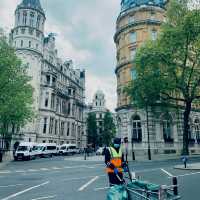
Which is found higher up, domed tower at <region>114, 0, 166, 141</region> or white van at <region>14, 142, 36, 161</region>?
domed tower at <region>114, 0, 166, 141</region>

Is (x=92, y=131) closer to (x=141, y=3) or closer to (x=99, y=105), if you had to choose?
(x=99, y=105)

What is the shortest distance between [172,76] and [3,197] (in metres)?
24.4

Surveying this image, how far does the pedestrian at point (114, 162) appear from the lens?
6.09 meters

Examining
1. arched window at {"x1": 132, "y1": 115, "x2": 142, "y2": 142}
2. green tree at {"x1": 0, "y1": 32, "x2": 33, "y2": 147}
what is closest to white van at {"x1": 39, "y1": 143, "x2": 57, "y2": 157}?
green tree at {"x1": 0, "y1": 32, "x2": 33, "y2": 147}

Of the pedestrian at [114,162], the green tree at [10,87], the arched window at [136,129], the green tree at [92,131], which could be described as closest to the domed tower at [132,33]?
the arched window at [136,129]

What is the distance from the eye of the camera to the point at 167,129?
117 ft

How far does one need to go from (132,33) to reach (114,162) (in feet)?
119

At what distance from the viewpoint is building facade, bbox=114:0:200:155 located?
34250 mm

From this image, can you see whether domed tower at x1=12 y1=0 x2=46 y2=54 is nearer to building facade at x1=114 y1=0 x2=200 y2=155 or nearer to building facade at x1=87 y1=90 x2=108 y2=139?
building facade at x1=114 y1=0 x2=200 y2=155

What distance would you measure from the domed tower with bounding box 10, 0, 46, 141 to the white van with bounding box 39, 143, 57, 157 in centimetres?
775

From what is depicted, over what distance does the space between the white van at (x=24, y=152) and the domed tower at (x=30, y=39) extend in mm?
15559

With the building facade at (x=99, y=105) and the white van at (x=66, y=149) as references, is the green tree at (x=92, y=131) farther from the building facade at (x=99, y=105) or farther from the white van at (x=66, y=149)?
the white van at (x=66, y=149)

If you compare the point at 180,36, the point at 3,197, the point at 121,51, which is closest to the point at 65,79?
the point at 121,51

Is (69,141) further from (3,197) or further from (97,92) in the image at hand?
(3,197)
